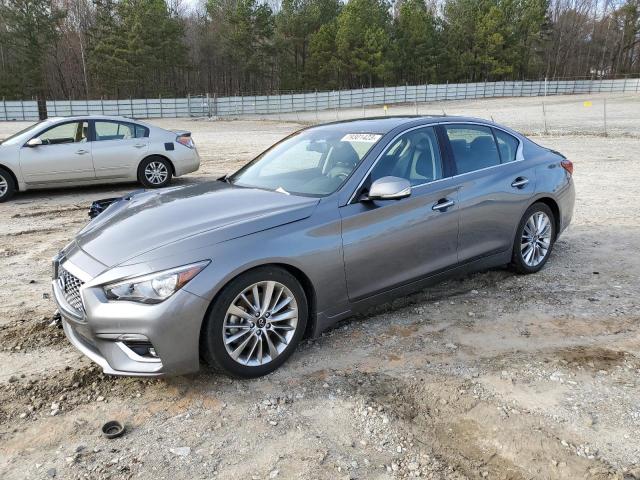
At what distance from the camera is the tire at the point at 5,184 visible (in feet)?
31.4

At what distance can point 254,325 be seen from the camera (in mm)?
3449

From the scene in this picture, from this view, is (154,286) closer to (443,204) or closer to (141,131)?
(443,204)

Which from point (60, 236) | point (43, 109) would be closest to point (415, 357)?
point (60, 236)

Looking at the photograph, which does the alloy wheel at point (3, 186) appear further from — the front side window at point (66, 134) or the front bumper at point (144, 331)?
the front bumper at point (144, 331)

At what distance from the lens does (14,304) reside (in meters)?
4.84

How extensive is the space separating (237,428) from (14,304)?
287 centimetres

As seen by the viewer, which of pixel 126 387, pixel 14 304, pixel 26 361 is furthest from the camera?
pixel 14 304

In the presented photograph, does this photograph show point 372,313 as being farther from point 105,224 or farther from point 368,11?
point 368,11

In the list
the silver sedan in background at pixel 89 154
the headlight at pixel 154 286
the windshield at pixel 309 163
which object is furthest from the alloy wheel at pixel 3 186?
the headlight at pixel 154 286

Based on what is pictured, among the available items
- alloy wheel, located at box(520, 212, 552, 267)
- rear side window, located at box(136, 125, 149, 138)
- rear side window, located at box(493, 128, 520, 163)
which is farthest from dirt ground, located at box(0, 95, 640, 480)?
rear side window, located at box(136, 125, 149, 138)

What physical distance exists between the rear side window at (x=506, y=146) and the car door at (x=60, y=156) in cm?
759

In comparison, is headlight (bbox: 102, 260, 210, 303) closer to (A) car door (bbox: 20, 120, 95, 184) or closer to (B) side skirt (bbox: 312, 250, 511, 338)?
(B) side skirt (bbox: 312, 250, 511, 338)

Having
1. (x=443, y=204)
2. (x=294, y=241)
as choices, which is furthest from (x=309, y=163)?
(x=294, y=241)

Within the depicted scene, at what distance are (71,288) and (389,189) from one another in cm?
216
